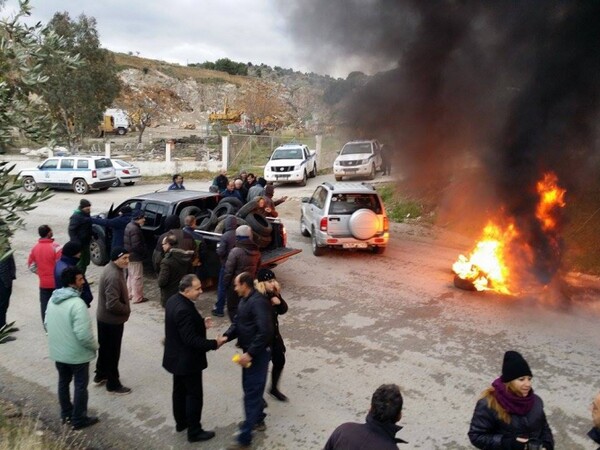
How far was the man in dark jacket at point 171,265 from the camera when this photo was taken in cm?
732

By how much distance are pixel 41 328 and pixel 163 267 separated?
230 centimetres

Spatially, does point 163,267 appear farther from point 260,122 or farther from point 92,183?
point 260,122

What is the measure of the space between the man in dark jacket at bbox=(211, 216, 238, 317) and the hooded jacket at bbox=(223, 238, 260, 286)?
0.83 metres

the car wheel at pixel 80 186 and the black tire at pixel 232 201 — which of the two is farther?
the car wheel at pixel 80 186

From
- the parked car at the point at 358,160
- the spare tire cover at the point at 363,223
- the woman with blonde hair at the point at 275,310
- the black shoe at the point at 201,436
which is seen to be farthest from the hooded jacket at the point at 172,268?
the parked car at the point at 358,160

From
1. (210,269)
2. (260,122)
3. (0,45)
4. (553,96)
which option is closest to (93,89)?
(260,122)

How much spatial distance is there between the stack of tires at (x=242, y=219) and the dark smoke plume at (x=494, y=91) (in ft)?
15.9

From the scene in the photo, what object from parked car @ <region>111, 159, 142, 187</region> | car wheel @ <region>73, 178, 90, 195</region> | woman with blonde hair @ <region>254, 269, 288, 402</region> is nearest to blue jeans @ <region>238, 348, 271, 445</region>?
woman with blonde hair @ <region>254, 269, 288, 402</region>

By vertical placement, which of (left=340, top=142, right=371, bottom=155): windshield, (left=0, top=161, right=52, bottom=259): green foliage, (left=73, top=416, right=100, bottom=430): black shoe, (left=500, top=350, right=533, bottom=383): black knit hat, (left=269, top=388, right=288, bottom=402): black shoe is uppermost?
(left=340, top=142, right=371, bottom=155): windshield

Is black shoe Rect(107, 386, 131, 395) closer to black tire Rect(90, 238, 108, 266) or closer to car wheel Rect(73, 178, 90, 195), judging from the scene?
black tire Rect(90, 238, 108, 266)

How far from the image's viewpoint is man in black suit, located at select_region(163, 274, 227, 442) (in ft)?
15.3

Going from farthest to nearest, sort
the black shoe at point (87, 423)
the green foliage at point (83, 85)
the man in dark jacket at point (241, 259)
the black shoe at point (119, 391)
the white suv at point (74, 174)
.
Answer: the green foliage at point (83, 85)
the white suv at point (74, 174)
the man in dark jacket at point (241, 259)
the black shoe at point (119, 391)
the black shoe at point (87, 423)

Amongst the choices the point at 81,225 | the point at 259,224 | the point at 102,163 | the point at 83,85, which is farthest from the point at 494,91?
the point at 83,85

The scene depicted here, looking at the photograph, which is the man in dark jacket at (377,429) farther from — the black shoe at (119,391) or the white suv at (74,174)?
the white suv at (74,174)
